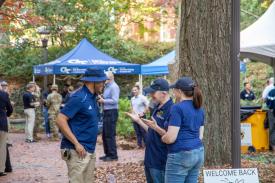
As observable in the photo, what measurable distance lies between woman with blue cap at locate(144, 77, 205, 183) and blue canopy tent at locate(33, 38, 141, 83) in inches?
566

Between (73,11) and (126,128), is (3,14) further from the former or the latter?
(73,11)

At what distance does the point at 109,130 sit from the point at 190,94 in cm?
742

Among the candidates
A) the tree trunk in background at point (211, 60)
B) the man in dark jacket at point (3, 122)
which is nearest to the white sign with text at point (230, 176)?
the tree trunk in background at point (211, 60)

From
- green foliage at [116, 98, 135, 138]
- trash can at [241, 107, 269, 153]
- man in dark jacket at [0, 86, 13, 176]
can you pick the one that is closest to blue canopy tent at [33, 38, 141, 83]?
green foliage at [116, 98, 135, 138]

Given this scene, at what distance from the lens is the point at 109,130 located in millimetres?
13891

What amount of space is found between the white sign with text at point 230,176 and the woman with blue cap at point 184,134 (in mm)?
551

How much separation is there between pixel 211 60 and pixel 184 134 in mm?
3961

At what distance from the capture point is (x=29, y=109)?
20.4m

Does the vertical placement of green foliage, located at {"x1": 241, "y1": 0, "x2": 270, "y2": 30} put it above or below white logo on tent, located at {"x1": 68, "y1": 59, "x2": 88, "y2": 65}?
above

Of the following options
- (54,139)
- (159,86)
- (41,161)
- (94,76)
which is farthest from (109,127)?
(54,139)

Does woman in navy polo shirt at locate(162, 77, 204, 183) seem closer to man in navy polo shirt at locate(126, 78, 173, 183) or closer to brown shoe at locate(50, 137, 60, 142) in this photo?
man in navy polo shirt at locate(126, 78, 173, 183)

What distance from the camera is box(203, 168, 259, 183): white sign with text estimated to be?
716cm

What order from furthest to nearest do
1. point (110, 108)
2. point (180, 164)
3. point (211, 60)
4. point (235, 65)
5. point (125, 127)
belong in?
point (125, 127)
point (110, 108)
point (211, 60)
point (235, 65)
point (180, 164)

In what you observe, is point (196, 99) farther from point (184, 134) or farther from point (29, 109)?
point (29, 109)
